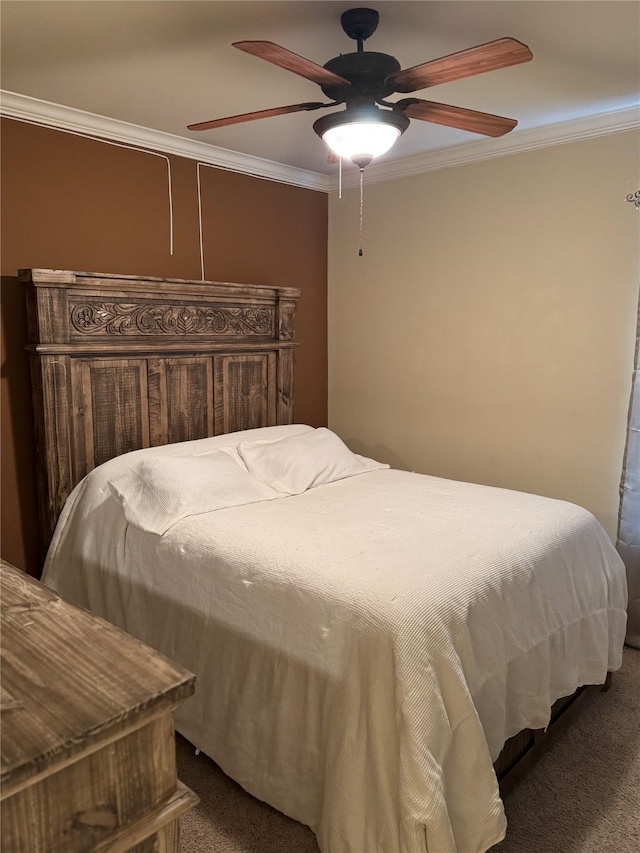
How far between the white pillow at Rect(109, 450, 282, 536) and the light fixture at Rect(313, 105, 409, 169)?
1.40m

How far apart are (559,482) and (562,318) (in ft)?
2.85

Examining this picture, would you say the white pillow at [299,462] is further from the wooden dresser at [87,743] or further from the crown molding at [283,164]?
the wooden dresser at [87,743]

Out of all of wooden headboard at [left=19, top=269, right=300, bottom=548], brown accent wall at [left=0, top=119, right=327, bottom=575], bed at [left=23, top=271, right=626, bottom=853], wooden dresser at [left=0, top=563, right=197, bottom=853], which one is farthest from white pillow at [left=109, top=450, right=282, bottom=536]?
wooden dresser at [left=0, top=563, right=197, bottom=853]

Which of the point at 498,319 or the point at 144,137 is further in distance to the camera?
the point at 498,319

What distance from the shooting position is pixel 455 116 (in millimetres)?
2004

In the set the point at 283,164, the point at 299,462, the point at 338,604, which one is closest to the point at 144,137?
the point at 283,164

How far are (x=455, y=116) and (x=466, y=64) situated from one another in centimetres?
42

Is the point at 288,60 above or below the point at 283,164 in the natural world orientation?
below

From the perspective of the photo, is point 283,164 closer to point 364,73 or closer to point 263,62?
point 263,62

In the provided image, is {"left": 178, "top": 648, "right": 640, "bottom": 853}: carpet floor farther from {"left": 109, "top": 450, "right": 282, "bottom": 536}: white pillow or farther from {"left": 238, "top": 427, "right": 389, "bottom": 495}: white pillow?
{"left": 238, "top": 427, "right": 389, "bottom": 495}: white pillow

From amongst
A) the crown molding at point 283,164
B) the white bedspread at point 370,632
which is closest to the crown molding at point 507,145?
the crown molding at point 283,164

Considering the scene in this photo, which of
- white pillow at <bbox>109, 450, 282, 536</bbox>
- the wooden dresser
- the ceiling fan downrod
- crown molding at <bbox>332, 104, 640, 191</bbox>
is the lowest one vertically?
white pillow at <bbox>109, 450, 282, 536</bbox>

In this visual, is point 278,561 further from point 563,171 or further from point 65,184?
point 563,171

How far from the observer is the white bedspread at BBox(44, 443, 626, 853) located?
1598mm
